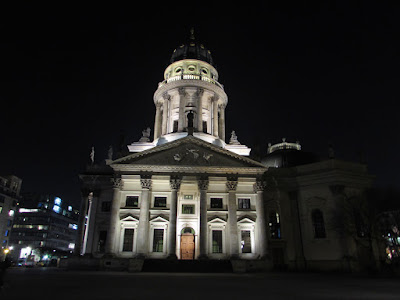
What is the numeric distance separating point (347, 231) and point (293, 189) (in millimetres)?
8378

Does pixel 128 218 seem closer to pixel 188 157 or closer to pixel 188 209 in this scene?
pixel 188 209

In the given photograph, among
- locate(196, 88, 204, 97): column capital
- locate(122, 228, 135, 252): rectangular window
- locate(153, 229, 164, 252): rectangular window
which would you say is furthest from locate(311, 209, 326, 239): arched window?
locate(196, 88, 204, 97): column capital

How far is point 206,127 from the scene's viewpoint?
5006cm

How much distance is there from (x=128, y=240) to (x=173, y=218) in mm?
6975

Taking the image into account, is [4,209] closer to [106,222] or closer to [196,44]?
[106,222]

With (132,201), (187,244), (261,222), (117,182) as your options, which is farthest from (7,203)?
(261,222)

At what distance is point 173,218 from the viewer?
110ft

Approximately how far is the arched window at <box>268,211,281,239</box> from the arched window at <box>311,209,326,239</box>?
14.3 ft

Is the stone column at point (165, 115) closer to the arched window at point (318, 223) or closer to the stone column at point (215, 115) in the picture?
the stone column at point (215, 115)

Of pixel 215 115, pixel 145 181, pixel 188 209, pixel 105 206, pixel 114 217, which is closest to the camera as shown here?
pixel 114 217

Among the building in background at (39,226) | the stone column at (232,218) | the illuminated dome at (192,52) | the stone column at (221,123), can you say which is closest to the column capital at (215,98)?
the stone column at (221,123)

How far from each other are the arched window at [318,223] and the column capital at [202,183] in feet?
47.5

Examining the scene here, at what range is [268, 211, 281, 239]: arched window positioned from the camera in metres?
37.5

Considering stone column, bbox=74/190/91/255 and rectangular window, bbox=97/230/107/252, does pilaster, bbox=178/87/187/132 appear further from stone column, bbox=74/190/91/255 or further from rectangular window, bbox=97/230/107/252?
rectangular window, bbox=97/230/107/252
